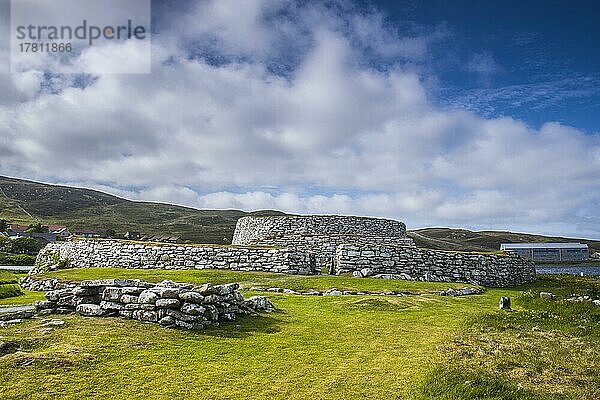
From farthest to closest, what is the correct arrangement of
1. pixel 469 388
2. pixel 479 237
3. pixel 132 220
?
1. pixel 132 220
2. pixel 479 237
3. pixel 469 388

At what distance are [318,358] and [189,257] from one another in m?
20.5

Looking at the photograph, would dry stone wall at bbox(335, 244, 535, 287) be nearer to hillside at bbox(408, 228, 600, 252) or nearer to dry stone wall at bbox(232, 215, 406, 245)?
dry stone wall at bbox(232, 215, 406, 245)

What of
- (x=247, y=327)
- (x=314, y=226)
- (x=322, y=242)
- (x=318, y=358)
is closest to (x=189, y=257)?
(x=322, y=242)

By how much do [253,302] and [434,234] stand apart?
149516mm

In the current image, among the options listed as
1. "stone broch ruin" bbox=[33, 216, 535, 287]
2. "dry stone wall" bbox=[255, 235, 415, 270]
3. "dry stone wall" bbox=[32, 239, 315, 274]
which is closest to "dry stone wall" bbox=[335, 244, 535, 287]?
"stone broch ruin" bbox=[33, 216, 535, 287]

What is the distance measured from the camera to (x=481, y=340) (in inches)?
482

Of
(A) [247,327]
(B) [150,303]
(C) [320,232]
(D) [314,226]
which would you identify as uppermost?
(D) [314,226]

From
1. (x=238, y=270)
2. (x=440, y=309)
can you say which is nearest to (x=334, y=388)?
(x=440, y=309)

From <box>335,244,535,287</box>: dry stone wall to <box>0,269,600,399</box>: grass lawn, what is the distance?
511 inches

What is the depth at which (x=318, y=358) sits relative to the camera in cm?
1050

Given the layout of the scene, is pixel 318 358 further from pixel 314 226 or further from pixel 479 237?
pixel 479 237

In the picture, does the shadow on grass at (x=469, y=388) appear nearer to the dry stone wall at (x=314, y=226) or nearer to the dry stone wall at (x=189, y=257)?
the dry stone wall at (x=189, y=257)

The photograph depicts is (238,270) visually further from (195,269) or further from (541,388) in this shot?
(541,388)

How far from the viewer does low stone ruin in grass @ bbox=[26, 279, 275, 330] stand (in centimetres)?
1231
